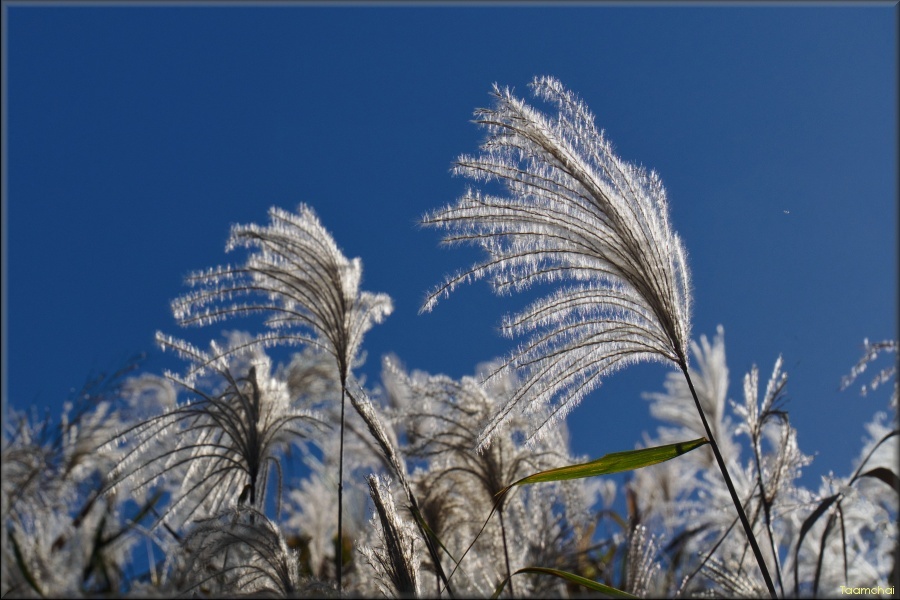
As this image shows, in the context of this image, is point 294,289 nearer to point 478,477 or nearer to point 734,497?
point 478,477

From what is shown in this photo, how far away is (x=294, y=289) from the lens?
151 inches

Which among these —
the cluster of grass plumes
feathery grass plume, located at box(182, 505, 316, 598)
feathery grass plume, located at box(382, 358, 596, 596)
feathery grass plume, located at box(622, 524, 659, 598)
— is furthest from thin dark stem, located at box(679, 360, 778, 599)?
feathery grass plume, located at box(182, 505, 316, 598)

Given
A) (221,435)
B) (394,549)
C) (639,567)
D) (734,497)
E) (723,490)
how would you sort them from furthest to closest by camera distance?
(723,490)
(221,435)
(639,567)
(394,549)
(734,497)

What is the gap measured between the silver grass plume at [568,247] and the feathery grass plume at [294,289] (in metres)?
0.92

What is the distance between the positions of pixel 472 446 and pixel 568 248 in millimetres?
1637

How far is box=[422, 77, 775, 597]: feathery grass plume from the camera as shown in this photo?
277cm

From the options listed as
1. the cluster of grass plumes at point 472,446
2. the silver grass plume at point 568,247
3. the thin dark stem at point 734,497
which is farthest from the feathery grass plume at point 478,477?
the thin dark stem at point 734,497

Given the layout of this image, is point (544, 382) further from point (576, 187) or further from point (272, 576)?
point (272, 576)

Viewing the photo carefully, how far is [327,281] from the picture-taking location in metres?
3.81

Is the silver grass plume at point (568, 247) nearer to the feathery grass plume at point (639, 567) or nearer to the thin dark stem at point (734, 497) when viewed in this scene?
the thin dark stem at point (734, 497)

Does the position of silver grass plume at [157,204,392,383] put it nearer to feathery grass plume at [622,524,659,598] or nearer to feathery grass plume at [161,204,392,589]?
feathery grass plume at [161,204,392,589]

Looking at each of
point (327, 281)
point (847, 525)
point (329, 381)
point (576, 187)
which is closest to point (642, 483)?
point (847, 525)

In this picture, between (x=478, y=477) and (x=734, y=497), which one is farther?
(x=478, y=477)

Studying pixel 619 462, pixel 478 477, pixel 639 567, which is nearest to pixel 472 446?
pixel 478 477
